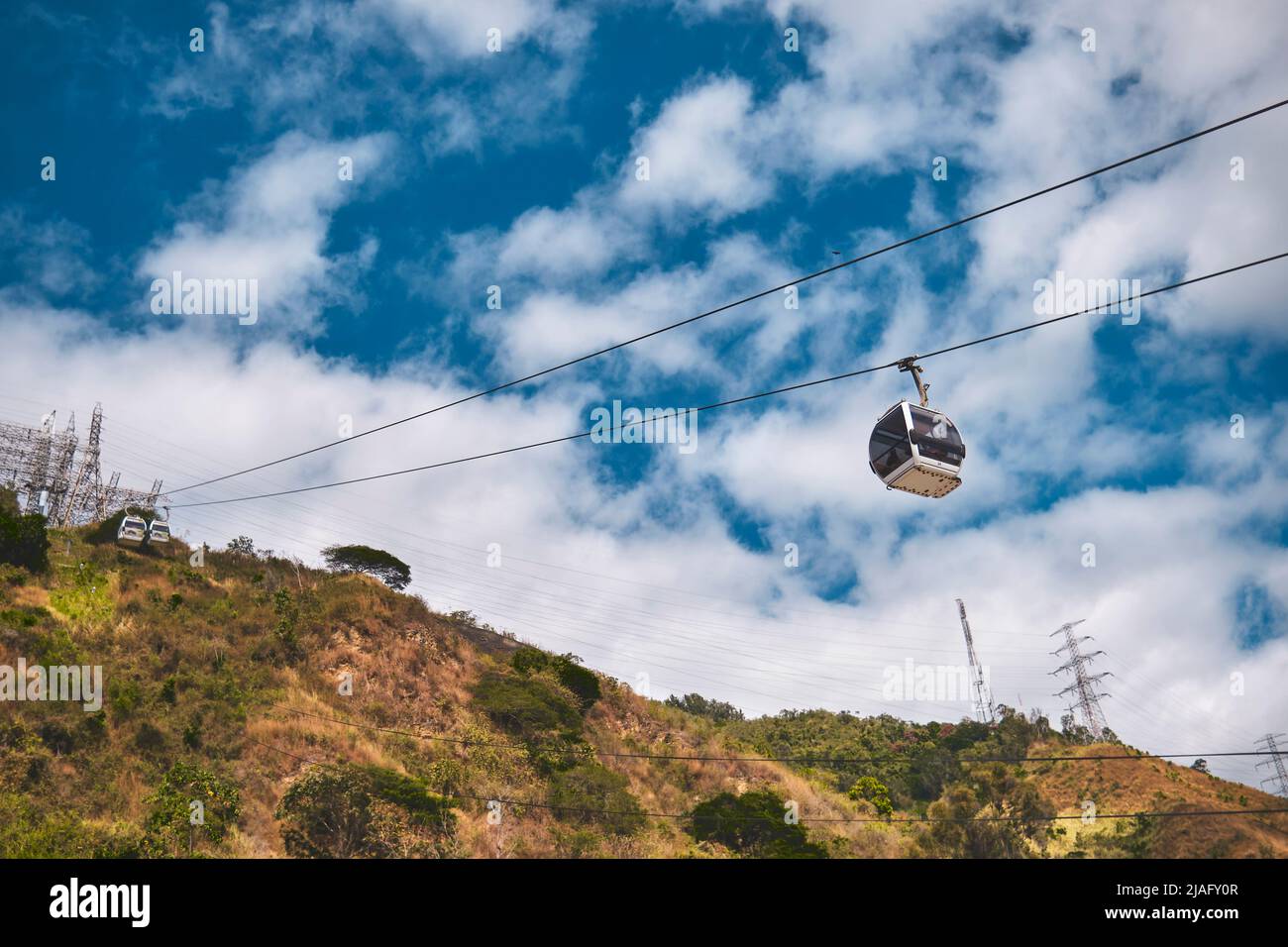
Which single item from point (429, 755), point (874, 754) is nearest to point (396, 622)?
point (429, 755)

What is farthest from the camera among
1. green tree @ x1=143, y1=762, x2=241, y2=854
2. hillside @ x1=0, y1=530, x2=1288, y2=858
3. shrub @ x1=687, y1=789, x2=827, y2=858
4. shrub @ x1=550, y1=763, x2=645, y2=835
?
shrub @ x1=687, y1=789, x2=827, y2=858

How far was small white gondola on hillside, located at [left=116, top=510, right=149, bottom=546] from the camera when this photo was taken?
55.2 meters

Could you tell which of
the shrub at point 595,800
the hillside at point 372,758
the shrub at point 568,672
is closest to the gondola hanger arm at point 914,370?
the hillside at point 372,758

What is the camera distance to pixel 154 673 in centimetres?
4247

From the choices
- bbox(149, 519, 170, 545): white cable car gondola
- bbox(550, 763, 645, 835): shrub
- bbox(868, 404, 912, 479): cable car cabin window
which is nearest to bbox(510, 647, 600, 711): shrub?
bbox(550, 763, 645, 835): shrub

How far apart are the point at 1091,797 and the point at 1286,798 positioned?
2446cm

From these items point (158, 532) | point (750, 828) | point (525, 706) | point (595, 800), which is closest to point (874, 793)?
point (750, 828)

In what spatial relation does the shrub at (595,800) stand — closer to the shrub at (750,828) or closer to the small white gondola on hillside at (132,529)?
the shrub at (750,828)

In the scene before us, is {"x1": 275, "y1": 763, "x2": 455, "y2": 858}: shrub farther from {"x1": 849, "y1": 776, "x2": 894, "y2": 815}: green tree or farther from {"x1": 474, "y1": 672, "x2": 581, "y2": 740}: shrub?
{"x1": 849, "y1": 776, "x2": 894, "y2": 815}: green tree

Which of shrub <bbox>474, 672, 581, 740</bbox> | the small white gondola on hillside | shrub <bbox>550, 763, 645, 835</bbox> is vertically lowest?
shrub <bbox>550, 763, 645, 835</bbox>

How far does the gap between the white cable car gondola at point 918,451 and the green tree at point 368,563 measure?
5628 cm

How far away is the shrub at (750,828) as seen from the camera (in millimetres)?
44438

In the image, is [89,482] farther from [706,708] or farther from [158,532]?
[706,708]

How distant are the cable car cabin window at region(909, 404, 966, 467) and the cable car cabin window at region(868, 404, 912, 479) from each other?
202 mm
